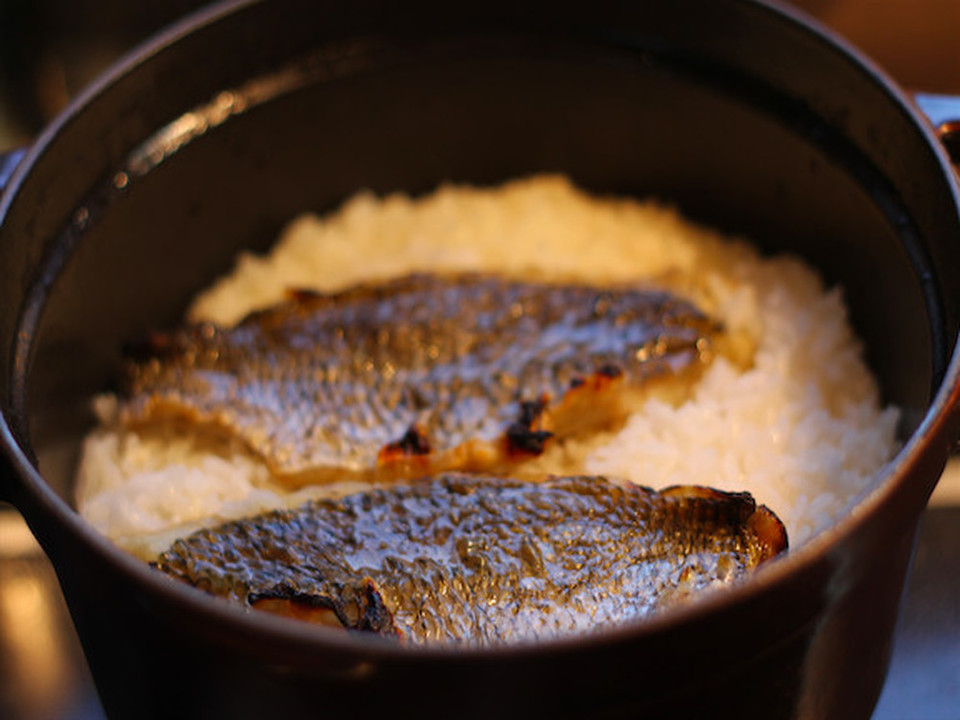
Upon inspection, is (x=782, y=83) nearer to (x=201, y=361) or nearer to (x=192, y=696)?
(x=201, y=361)

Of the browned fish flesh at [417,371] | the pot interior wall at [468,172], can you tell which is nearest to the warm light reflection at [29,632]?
the pot interior wall at [468,172]

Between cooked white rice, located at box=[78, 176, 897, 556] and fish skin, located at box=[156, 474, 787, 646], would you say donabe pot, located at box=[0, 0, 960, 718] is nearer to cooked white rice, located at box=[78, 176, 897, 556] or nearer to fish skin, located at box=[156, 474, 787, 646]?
cooked white rice, located at box=[78, 176, 897, 556]

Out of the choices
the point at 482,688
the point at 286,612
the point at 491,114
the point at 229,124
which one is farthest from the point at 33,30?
the point at 482,688

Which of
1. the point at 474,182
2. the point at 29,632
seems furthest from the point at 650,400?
the point at 29,632

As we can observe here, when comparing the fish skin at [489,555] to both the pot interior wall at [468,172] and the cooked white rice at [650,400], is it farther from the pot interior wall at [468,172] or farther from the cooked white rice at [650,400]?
the pot interior wall at [468,172]

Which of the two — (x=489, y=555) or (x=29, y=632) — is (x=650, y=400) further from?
(x=29, y=632)

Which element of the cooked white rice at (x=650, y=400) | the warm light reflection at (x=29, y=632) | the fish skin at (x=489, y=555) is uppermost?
the cooked white rice at (x=650, y=400)

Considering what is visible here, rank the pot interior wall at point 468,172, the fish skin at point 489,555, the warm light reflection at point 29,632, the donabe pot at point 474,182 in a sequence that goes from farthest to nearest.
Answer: the pot interior wall at point 468,172 → the warm light reflection at point 29,632 → the fish skin at point 489,555 → the donabe pot at point 474,182
